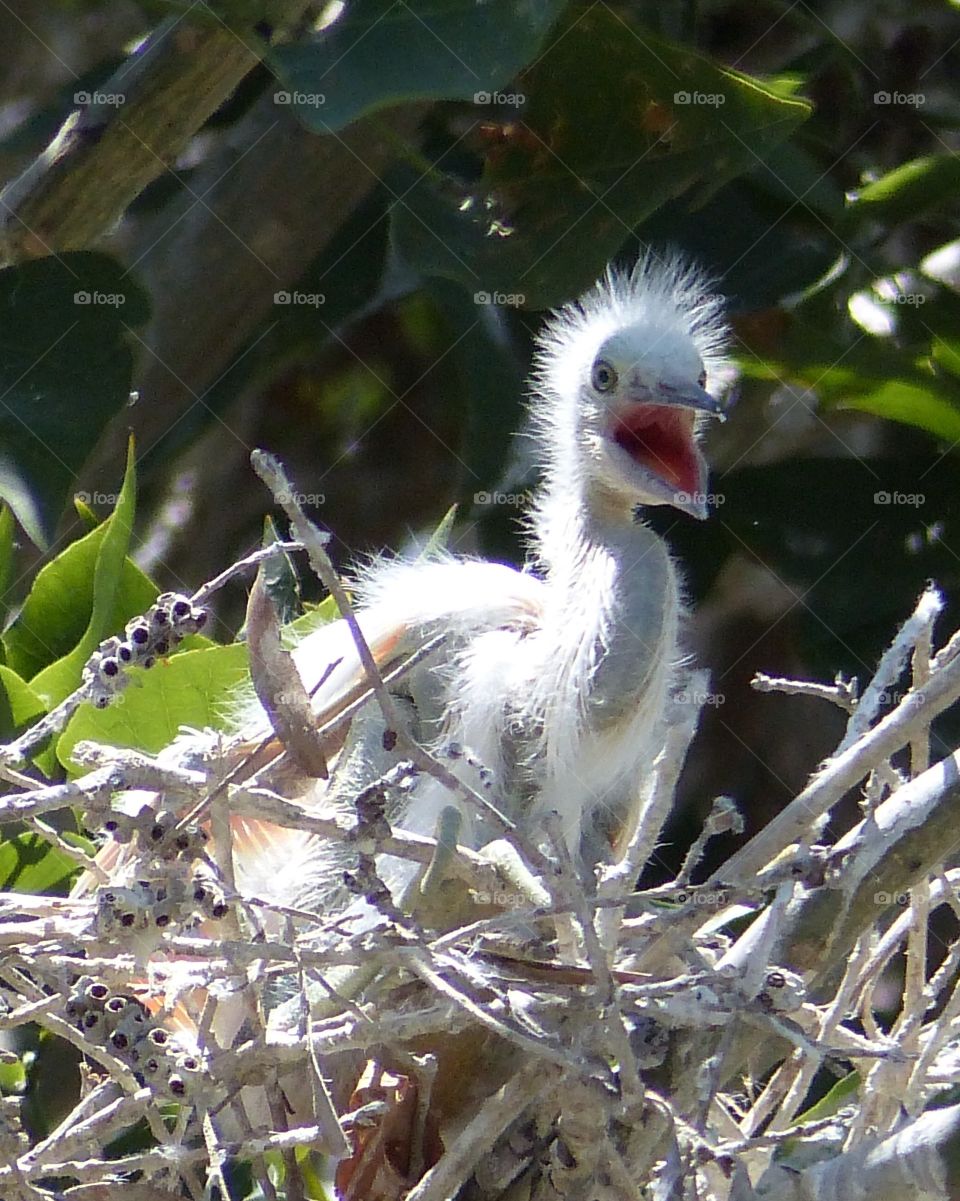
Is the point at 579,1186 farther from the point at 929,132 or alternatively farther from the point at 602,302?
the point at 929,132

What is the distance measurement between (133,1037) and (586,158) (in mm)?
1347

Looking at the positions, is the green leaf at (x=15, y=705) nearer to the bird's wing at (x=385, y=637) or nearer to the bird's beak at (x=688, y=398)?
the bird's wing at (x=385, y=637)

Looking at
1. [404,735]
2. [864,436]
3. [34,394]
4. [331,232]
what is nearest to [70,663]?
[34,394]

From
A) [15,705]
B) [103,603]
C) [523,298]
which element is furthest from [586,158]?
[15,705]

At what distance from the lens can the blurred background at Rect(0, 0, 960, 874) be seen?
6.77 ft

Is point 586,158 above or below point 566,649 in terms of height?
above

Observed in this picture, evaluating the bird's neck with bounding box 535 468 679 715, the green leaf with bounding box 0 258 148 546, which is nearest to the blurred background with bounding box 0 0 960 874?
the green leaf with bounding box 0 258 148 546

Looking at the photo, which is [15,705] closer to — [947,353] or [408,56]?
[408,56]

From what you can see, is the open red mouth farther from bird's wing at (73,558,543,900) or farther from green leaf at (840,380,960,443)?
green leaf at (840,380,960,443)

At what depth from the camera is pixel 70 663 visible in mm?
1785

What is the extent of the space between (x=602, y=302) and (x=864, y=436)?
67 cm

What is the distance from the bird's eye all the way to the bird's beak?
79 millimetres

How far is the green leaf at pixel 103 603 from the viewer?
5.80 ft

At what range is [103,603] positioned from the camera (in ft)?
5.82
